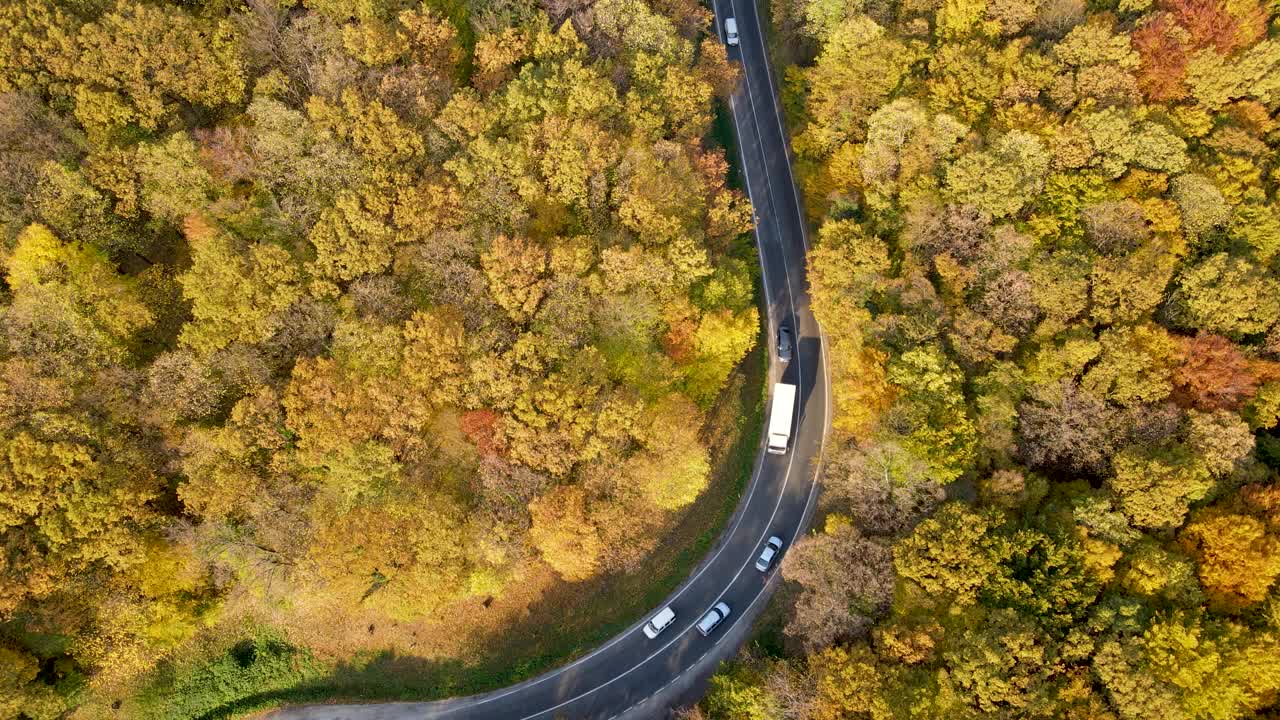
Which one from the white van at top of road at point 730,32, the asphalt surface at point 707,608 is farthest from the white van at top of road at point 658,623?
the white van at top of road at point 730,32

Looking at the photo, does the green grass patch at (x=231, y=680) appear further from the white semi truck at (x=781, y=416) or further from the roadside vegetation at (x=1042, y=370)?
the white semi truck at (x=781, y=416)

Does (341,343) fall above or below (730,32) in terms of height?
below

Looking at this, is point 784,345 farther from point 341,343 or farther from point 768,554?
point 341,343

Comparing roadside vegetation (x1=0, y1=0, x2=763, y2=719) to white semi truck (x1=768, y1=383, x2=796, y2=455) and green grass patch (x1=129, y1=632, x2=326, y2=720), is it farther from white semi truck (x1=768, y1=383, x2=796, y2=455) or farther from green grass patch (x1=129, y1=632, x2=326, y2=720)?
white semi truck (x1=768, y1=383, x2=796, y2=455)

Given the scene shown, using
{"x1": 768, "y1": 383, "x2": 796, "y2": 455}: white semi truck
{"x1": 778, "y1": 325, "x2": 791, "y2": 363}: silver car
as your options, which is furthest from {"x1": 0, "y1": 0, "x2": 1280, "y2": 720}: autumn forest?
{"x1": 778, "y1": 325, "x2": 791, "y2": 363}: silver car

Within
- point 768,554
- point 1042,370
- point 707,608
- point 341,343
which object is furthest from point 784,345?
point 341,343

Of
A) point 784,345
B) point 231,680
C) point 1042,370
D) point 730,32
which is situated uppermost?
point 730,32
